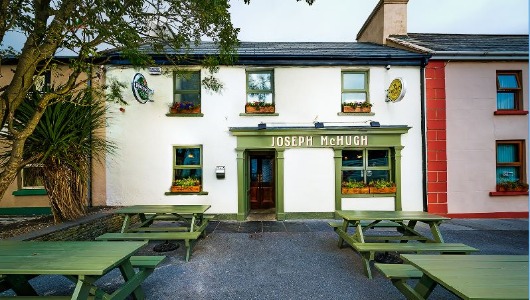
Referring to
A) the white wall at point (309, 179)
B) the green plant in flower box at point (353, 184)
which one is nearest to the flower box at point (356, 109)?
the white wall at point (309, 179)

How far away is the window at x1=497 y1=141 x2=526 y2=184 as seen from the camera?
8617 mm

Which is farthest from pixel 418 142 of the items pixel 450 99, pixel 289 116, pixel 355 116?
pixel 289 116

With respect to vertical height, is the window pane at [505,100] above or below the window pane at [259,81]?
below

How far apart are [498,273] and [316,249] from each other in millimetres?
3542

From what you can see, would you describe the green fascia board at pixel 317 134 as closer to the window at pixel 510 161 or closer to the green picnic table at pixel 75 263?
the window at pixel 510 161

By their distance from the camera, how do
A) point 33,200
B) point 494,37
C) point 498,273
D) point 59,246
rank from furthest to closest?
1. point 494,37
2. point 33,200
3. point 59,246
4. point 498,273

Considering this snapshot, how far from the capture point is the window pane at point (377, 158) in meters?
8.72

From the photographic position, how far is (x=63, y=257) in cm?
265

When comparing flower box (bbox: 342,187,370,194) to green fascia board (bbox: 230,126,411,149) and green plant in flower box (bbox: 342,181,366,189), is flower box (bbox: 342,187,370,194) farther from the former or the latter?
green fascia board (bbox: 230,126,411,149)

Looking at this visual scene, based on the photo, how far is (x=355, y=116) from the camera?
28.1 feet

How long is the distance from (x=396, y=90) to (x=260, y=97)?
460 cm

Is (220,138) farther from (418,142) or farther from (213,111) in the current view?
(418,142)

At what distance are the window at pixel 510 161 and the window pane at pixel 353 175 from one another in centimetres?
497

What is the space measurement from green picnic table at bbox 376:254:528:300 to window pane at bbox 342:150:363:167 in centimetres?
569
